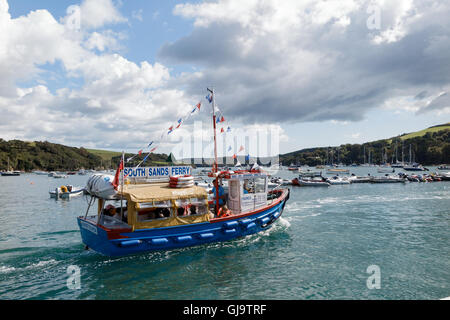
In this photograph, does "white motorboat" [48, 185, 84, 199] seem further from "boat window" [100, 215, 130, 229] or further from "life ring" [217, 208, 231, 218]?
"life ring" [217, 208, 231, 218]

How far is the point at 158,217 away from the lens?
598 inches

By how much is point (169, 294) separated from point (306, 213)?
70.4 ft

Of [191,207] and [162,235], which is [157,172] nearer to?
[191,207]

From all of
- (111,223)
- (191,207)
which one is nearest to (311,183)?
(191,207)

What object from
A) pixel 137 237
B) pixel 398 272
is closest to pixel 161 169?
pixel 137 237

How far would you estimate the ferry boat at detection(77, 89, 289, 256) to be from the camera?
45.6 ft

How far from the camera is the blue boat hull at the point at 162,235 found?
13.8m

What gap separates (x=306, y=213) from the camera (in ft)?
97.2

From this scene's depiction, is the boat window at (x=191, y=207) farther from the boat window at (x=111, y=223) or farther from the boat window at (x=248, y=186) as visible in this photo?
the boat window at (x=248, y=186)

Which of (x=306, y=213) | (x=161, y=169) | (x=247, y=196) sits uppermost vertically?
(x=161, y=169)
